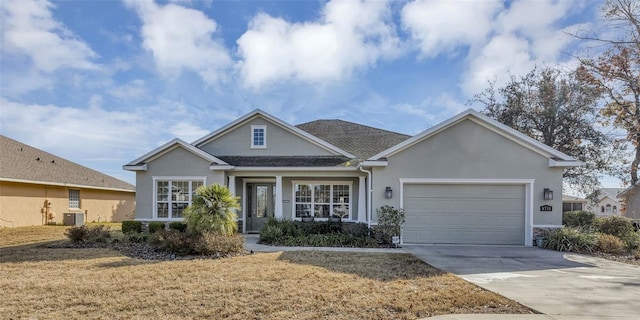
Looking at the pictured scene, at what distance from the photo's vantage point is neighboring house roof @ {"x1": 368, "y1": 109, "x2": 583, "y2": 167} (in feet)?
38.9

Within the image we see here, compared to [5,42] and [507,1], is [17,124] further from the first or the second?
[507,1]

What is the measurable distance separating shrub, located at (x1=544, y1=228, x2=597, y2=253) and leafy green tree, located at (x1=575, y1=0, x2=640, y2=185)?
11994 mm

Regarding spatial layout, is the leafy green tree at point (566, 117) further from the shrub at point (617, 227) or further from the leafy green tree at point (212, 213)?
the leafy green tree at point (212, 213)

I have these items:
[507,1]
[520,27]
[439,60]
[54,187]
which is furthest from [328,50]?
[54,187]

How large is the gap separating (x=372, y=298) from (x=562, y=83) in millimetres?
22644

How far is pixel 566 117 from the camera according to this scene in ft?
70.1

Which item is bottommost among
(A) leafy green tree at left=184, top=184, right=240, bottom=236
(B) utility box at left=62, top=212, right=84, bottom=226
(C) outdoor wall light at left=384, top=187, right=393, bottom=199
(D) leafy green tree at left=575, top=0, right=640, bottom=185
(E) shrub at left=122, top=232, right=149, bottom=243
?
A: (B) utility box at left=62, top=212, right=84, bottom=226

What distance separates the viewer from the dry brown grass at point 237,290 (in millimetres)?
4920

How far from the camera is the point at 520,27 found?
47.9 ft

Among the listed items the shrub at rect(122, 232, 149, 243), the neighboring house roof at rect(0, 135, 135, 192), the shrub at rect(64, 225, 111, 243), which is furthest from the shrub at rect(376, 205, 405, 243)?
the neighboring house roof at rect(0, 135, 135, 192)

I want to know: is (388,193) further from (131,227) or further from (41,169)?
(41,169)

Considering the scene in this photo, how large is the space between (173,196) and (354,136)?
9.50 m

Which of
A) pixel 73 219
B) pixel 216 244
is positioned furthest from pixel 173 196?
pixel 73 219

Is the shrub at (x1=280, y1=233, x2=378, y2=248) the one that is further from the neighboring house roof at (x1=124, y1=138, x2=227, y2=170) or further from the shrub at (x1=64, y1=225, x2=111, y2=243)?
the shrub at (x1=64, y1=225, x2=111, y2=243)
